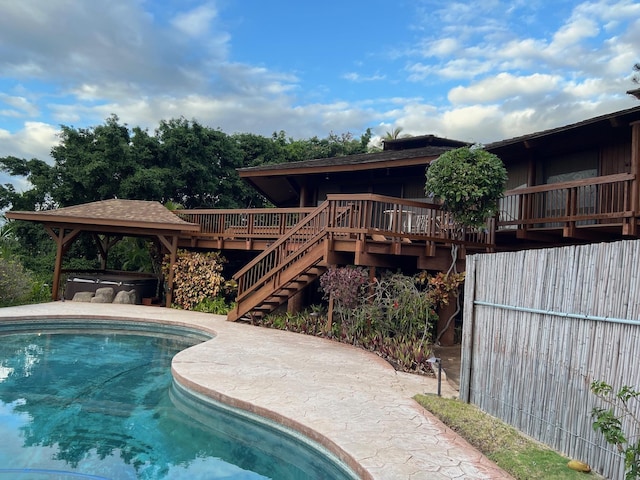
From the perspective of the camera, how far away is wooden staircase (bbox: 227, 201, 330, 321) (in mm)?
9898

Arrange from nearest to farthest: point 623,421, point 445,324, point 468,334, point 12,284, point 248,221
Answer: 1. point 623,421
2. point 468,334
3. point 445,324
4. point 12,284
5. point 248,221

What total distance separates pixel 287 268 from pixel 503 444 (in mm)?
6964

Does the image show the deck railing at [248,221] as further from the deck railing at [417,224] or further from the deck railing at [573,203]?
the deck railing at [573,203]

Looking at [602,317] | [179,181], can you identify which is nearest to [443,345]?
[602,317]

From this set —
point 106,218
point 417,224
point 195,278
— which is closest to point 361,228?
point 417,224

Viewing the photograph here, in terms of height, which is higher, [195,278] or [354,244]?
[354,244]

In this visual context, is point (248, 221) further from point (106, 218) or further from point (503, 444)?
point (503, 444)

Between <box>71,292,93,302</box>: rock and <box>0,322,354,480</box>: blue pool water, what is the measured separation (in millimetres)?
7076

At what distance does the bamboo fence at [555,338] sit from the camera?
3.46 m

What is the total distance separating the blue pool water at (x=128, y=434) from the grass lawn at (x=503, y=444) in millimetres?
1485

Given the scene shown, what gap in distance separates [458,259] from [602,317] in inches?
238

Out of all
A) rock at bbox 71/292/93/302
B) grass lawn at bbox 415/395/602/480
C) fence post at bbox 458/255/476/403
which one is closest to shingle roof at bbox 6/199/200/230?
rock at bbox 71/292/93/302

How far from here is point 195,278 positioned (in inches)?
566

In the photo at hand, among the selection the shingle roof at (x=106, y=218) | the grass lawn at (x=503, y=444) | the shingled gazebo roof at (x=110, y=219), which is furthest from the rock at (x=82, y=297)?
the grass lawn at (x=503, y=444)
